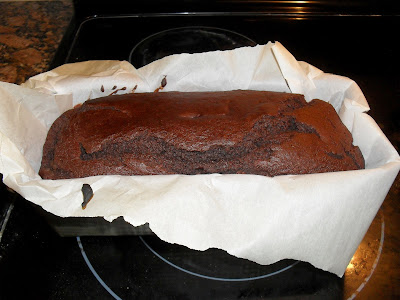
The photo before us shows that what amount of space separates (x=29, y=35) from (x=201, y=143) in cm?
141

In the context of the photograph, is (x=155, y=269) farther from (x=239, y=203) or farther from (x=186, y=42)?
(x=186, y=42)

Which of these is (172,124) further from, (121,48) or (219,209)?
(121,48)

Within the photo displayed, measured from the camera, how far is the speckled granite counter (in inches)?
71.7

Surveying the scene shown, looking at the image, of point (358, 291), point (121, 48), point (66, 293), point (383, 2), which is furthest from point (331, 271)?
point (383, 2)

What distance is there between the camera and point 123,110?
1.27 m

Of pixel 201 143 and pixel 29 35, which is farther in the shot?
pixel 29 35

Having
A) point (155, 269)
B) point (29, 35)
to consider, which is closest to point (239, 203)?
point (155, 269)

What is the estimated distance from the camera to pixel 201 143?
46.2 inches

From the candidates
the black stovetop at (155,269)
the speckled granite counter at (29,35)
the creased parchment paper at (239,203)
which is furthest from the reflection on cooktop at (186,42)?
the black stovetop at (155,269)

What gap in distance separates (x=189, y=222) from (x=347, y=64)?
1.43m

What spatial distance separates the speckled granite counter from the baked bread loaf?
753mm

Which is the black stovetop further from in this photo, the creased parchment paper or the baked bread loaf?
the baked bread loaf

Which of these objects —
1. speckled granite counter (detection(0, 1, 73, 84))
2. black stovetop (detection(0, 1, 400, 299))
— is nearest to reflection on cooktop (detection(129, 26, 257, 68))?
speckled granite counter (detection(0, 1, 73, 84))

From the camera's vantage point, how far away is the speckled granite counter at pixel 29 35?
1822mm
